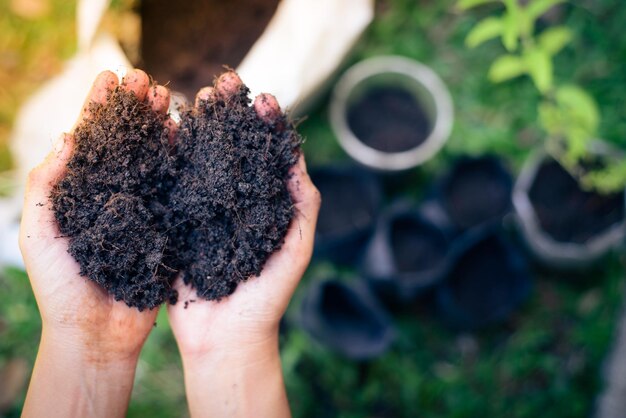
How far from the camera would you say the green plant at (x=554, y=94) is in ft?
4.85

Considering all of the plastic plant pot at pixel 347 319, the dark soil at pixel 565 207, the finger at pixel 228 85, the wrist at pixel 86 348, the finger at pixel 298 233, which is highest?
the finger at pixel 228 85

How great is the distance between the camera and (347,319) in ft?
6.33

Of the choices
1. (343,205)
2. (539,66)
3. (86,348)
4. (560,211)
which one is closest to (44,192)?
(86,348)

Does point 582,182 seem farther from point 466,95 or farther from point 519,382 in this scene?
point 519,382

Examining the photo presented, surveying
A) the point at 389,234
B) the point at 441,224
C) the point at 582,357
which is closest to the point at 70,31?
the point at 389,234

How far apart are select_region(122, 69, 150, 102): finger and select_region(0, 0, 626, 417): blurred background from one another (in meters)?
0.59

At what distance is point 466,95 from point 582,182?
56 centimetres

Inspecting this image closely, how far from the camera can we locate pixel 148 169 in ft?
4.08

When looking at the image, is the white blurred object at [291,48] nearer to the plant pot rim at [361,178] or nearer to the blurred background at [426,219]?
the blurred background at [426,219]

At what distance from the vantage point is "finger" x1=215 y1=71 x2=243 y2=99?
1262mm

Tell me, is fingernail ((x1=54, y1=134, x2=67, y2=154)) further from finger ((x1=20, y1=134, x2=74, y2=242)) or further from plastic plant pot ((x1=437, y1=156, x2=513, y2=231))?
plastic plant pot ((x1=437, y1=156, x2=513, y2=231))

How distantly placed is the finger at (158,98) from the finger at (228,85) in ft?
0.42

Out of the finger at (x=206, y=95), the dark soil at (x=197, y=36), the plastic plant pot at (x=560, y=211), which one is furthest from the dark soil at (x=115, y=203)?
the plastic plant pot at (x=560, y=211)

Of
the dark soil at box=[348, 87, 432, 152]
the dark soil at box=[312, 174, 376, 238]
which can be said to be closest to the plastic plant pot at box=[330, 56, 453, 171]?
the dark soil at box=[348, 87, 432, 152]
